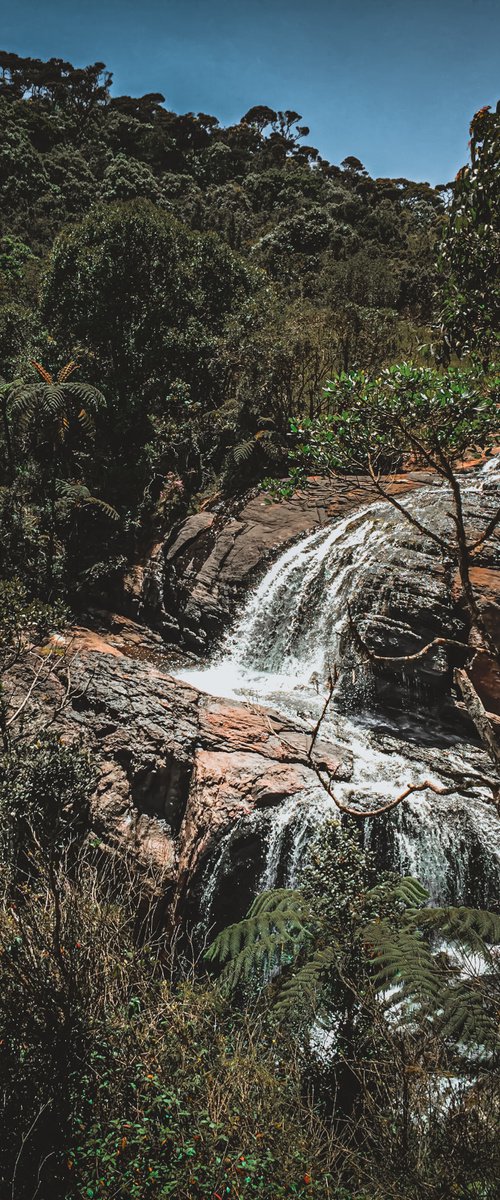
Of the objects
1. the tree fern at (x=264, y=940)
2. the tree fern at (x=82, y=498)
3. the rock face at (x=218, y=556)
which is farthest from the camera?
the tree fern at (x=82, y=498)

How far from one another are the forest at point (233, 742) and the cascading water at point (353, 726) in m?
0.06

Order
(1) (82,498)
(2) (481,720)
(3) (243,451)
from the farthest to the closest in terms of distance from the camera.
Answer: (3) (243,451) → (1) (82,498) → (2) (481,720)

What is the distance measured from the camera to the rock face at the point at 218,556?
10766 mm

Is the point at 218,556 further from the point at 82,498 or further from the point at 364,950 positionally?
the point at 364,950

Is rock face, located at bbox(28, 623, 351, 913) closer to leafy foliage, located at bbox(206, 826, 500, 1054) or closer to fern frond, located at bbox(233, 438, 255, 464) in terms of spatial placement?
leafy foliage, located at bbox(206, 826, 500, 1054)

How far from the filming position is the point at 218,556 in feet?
36.9

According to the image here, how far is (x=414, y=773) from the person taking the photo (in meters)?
6.93

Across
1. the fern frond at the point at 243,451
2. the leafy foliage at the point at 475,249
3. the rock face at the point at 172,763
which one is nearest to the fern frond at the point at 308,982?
the rock face at the point at 172,763

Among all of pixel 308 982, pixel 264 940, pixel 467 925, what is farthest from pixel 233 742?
pixel 467 925

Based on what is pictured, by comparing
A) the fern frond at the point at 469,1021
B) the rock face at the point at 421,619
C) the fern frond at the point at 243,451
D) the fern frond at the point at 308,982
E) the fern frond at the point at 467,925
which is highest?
the fern frond at the point at 243,451

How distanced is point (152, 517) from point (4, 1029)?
1079 centimetres

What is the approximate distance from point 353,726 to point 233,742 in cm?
193

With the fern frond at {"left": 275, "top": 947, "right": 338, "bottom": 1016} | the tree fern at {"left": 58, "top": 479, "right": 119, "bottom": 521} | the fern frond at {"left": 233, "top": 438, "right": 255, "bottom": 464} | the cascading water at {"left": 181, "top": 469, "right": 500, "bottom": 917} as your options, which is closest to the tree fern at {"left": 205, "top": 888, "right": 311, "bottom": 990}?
the fern frond at {"left": 275, "top": 947, "right": 338, "bottom": 1016}

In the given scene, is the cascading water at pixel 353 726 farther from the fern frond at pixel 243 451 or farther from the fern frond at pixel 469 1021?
the fern frond at pixel 243 451
